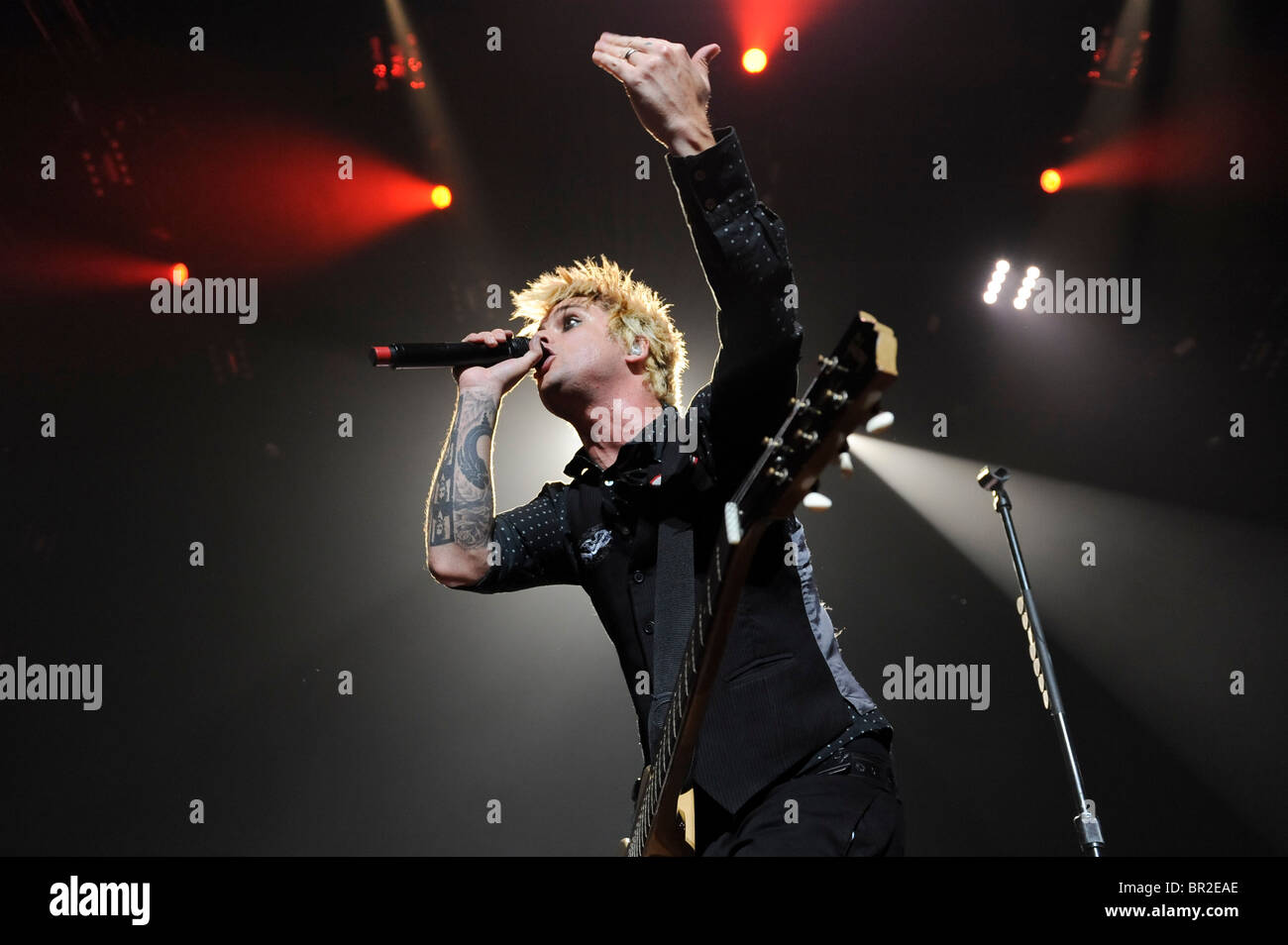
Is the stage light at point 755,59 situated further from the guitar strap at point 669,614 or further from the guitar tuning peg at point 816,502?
the guitar tuning peg at point 816,502

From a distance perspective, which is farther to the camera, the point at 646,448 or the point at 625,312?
the point at 625,312

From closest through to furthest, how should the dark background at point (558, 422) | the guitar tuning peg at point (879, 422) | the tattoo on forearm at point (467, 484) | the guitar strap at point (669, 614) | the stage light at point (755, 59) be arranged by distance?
1. the guitar tuning peg at point (879, 422)
2. the guitar strap at point (669, 614)
3. the tattoo on forearm at point (467, 484)
4. the dark background at point (558, 422)
5. the stage light at point (755, 59)

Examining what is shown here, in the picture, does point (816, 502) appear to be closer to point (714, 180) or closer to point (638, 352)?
point (714, 180)

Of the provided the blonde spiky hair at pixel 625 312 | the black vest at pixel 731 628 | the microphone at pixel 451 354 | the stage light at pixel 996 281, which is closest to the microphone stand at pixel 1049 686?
the black vest at pixel 731 628

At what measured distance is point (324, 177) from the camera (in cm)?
391

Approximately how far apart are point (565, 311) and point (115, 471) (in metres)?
2.19

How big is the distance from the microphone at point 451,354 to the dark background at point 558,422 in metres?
1.46

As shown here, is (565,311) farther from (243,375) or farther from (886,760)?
(243,375)

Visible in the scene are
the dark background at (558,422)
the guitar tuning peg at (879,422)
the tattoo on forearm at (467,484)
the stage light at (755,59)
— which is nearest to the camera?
the guitar tuning peg at (879,422)

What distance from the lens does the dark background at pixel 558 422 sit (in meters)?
3.70

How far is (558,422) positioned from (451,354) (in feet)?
5.43

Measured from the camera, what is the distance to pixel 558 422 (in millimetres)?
3914

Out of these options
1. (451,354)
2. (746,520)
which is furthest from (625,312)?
(746,520)
